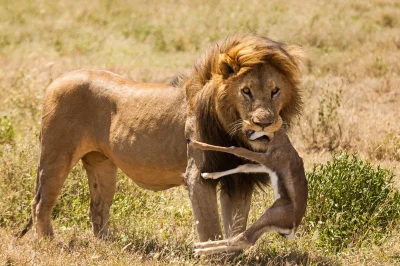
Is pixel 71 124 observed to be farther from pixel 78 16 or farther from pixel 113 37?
pixel 78 16

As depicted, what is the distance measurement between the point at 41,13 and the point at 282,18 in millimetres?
7355

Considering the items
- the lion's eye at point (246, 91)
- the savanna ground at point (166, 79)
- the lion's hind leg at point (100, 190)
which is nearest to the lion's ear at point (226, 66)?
the lion's eye at point (246, 91)

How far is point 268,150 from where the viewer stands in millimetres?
4723

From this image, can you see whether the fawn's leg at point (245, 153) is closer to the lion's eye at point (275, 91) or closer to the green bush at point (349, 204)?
the lion's eye at point (275, 91)

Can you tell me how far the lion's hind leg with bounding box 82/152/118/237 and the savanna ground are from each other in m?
0.14

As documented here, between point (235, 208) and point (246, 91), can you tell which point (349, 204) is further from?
point (246, 91)

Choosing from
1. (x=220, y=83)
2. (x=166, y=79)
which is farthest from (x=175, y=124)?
(x=166, y=79)

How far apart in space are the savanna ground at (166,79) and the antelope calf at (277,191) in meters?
0.36

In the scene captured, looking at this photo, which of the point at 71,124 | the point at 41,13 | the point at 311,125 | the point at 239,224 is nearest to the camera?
the point at 239,224

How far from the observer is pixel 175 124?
5391 mm

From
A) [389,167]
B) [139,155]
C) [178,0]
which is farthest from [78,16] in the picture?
[139,155]

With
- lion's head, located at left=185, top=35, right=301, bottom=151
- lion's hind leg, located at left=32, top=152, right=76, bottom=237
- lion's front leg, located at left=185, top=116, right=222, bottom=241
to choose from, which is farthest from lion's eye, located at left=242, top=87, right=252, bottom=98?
lion's hind leg, located at left=32, top=152, right=76, bottom=237

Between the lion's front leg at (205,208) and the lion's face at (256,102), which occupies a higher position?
the lion's face at (256,102)

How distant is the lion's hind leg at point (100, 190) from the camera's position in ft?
20.7
